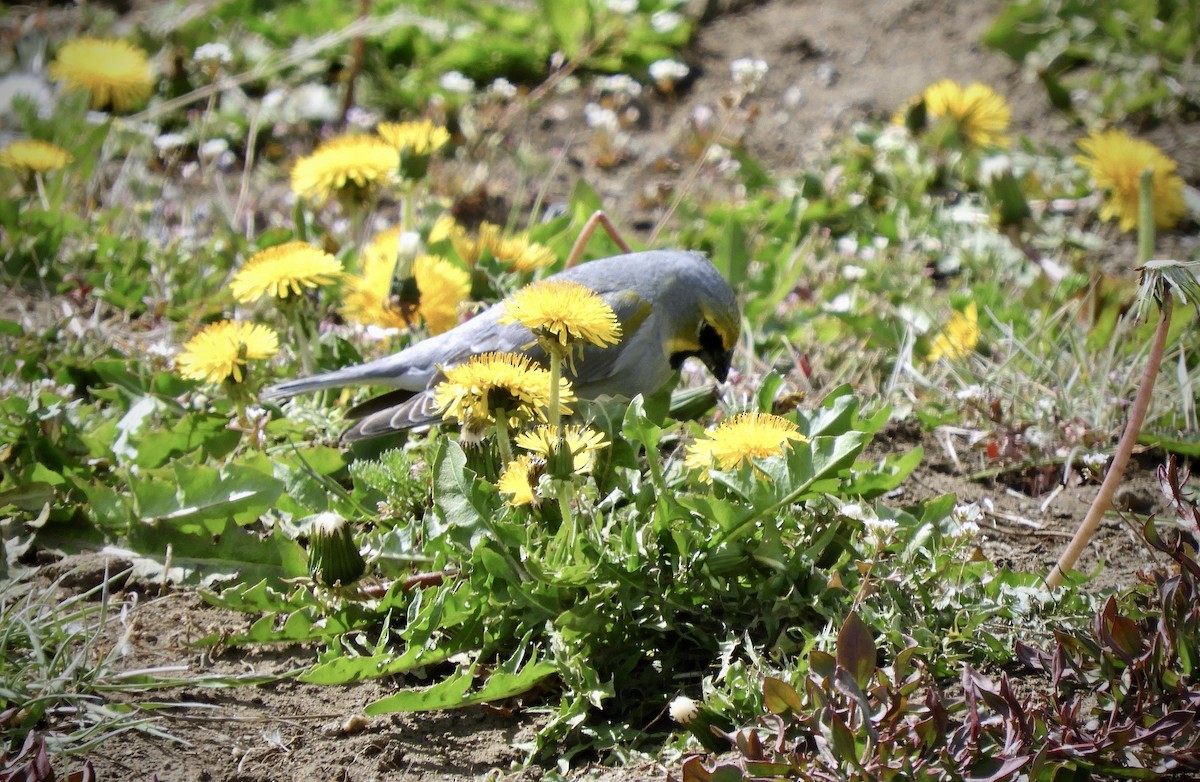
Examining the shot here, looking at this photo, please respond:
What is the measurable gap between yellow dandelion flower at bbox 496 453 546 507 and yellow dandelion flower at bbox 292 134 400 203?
1.69m

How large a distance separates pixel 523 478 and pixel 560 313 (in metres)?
0.38

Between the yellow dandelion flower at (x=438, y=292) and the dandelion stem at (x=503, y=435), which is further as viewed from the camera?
the yellow dandelion flower at (x=438, y=292)

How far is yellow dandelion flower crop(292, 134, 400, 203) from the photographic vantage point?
12.5 feet

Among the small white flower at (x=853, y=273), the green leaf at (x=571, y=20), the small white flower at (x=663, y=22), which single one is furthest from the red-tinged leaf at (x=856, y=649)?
the small white flower at (x=663, y=22)

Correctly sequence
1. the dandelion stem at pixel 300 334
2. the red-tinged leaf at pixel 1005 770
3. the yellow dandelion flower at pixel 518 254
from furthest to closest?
the yellow dandelion flower at pixel 518 254
the dandelion stem at pixel 300 334
the red-tinged leaf at pixel 1005 770

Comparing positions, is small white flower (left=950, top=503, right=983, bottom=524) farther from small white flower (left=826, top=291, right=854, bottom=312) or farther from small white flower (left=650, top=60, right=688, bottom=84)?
small white flower (left=650, top=60, right=688, bottom=84)

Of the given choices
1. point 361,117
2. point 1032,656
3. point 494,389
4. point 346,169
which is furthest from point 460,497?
point 361,117

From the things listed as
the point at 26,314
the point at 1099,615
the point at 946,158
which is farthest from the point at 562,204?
the point at 1099,615

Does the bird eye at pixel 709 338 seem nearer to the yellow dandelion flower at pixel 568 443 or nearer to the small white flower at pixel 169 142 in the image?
the yellow dandelion flower at pixel 568 443

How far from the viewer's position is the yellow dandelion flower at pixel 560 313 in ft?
7.87

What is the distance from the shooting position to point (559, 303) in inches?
95.0

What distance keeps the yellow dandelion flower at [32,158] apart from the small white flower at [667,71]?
118 inches

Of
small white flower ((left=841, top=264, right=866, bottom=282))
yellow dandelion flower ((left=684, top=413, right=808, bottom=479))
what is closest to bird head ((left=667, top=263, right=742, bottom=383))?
small white flower ((left=841, top=264, right=866, bottom=282))

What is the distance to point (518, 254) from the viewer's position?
13.6 ft
